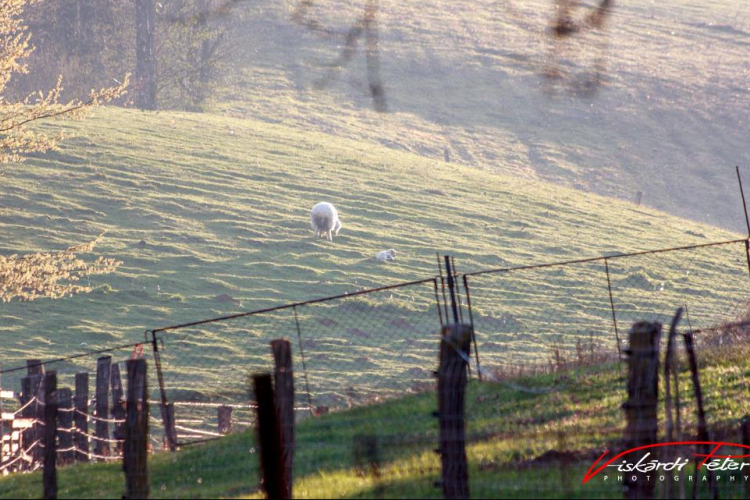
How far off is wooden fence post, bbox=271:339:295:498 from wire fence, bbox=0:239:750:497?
2.17 ft

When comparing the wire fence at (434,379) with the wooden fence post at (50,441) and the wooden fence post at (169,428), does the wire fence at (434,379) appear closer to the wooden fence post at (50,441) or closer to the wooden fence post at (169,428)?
the wooden fence post at (169,428)

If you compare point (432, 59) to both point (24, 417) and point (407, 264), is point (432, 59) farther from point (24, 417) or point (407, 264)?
point (24, 417)

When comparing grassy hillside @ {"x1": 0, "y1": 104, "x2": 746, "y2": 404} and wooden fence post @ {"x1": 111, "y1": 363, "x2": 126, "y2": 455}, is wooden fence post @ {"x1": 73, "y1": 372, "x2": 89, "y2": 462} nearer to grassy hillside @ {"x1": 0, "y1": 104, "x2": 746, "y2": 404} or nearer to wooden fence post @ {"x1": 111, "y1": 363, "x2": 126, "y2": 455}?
wooden fence post @ {"x1": 111, "y1": 363, "x2": 126, "y2": 455}

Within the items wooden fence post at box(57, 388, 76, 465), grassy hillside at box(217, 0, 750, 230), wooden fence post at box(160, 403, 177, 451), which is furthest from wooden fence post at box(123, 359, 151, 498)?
grassy hillside at box(217, 0, 750, 230)

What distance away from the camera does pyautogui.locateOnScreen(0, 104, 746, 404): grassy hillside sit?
2477 centimetres

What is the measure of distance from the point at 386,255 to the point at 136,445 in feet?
83.9

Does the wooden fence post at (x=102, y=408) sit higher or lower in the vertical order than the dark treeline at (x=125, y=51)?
lower

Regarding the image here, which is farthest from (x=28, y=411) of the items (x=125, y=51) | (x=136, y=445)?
(x=125, y=51)

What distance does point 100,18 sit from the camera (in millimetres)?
60094

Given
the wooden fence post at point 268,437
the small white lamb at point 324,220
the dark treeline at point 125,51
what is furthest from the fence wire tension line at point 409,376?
the dark treeline at point 125,51

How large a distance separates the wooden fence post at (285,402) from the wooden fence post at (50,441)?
2.74m

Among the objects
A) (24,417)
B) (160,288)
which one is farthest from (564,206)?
(24,417)

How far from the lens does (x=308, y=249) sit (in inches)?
1337

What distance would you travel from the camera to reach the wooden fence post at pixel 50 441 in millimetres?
8977
